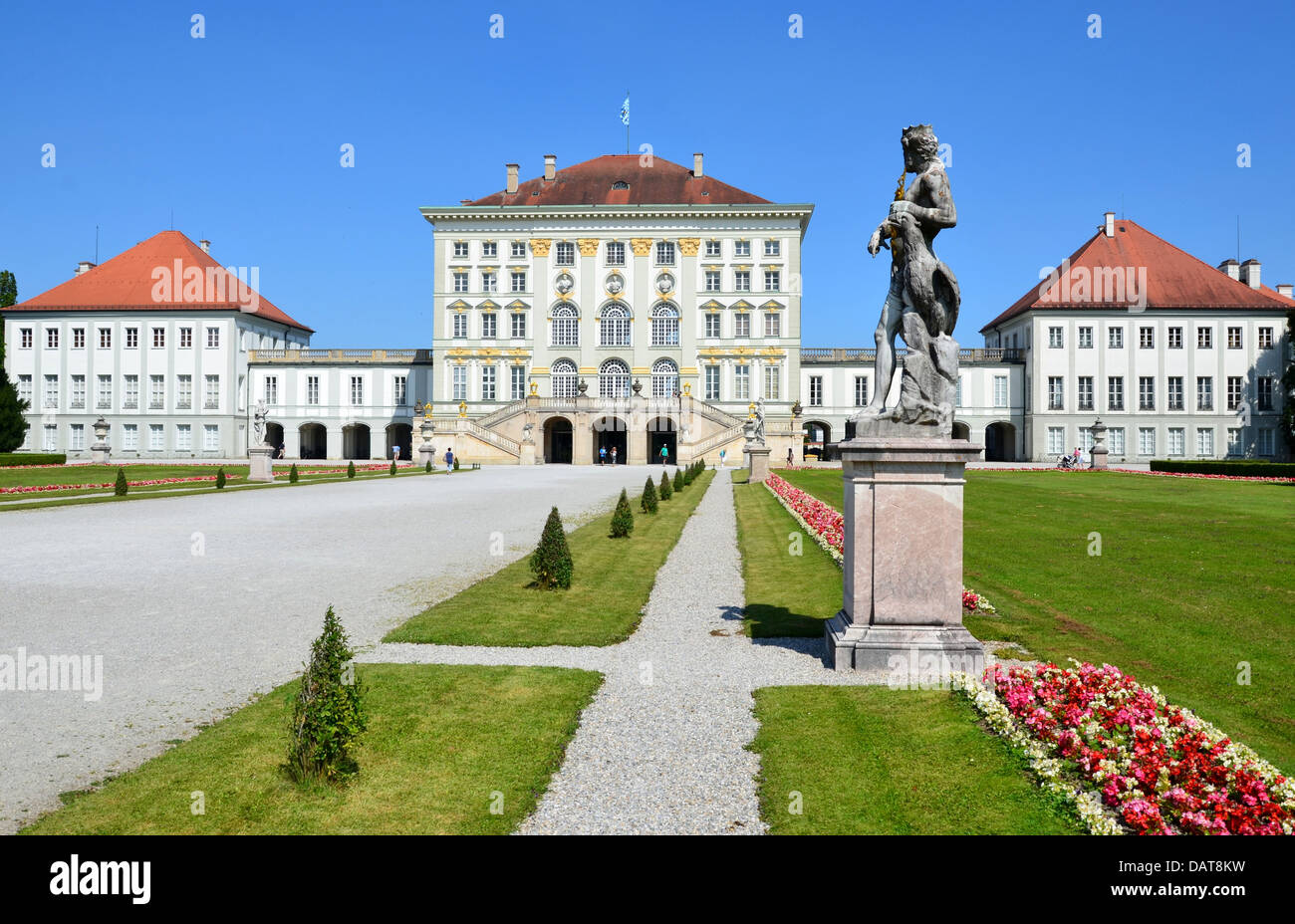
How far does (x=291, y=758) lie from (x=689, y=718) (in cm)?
259

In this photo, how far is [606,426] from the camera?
56.3m

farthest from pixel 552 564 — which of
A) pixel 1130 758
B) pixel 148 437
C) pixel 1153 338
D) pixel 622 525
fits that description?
pixel 148 437

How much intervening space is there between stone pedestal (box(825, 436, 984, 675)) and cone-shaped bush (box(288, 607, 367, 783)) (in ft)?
13.6

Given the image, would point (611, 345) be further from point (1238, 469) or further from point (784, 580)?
point (784, 580)

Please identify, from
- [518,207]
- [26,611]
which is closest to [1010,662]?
[26,611]

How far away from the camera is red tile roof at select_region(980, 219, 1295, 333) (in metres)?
57.3

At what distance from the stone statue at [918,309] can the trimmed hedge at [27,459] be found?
46.8 m

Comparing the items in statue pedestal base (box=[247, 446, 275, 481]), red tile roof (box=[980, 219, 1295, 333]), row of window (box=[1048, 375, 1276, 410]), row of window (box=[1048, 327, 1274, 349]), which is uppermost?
red tile roof (box=[980, 219, 1295, 333])

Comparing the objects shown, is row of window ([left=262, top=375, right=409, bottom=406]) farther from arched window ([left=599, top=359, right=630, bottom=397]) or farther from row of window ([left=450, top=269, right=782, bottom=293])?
arched window ([left=599, top=359, right=630, bottom=397])

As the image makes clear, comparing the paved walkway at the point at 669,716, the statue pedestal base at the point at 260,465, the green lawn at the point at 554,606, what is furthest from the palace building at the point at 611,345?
the paved walkway at the point at 669,716

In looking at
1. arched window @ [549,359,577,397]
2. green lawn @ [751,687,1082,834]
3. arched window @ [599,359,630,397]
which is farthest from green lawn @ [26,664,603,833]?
arched window @ [549,359,577,397]

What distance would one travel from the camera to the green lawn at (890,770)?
14.4 feet

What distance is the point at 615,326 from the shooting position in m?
62.6

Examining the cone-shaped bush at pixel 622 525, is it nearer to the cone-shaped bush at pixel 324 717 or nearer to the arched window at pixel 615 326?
the cone-shaped bush at pixel 324 717
